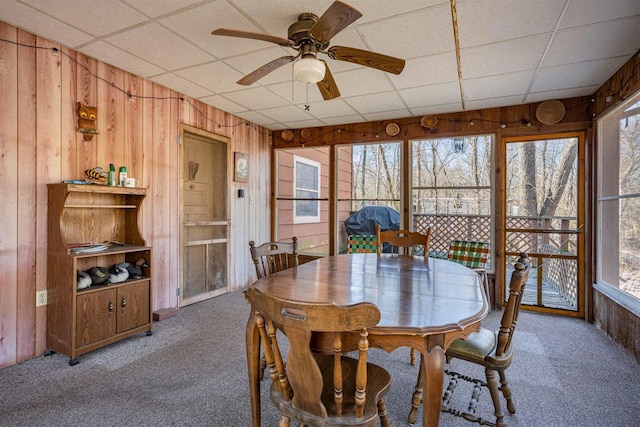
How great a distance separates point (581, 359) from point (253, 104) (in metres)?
4.31

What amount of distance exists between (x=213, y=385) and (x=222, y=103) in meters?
3.30

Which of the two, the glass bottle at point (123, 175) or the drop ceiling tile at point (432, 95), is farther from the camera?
the drop ceiling tile at point (432, 95)

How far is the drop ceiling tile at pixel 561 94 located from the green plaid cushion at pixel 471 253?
1900mm

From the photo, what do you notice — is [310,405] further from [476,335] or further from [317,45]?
[317,45]

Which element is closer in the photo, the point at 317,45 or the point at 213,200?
the point at 317,45

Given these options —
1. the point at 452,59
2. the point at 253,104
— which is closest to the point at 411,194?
the point at 452,59

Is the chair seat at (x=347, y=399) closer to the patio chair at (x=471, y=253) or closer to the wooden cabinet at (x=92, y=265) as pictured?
the wooden cabinet at (x=92, y=265)

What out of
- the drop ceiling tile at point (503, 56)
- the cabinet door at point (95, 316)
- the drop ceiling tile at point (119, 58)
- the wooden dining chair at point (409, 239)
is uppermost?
the drop ceiling tile at point (119, 58)

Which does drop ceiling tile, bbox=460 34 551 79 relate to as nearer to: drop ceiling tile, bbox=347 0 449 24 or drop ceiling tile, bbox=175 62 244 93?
drop ceiling tile, bbox=347 0 449 24

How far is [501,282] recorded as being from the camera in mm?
4078

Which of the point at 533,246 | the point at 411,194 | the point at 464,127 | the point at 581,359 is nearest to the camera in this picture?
the point at 581,359

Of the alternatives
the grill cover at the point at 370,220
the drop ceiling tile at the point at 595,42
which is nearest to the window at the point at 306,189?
the grill cover at the point at 370,220

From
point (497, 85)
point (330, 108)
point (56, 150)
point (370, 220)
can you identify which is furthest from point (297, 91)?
point (370, 220)

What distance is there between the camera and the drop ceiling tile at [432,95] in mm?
3508
